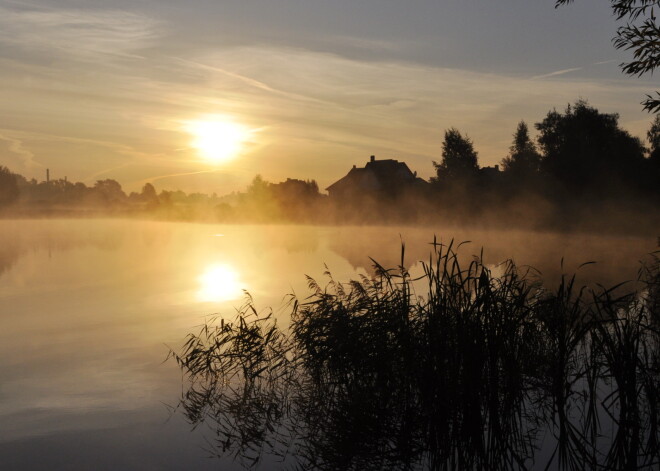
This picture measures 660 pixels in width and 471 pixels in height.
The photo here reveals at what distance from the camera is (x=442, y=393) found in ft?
23.6

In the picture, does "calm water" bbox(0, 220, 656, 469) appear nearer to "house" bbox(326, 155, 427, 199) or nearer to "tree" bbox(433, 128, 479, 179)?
"tree" bbox(433, 128, 479, 179)

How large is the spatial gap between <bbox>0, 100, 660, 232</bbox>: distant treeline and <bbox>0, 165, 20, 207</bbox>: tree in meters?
49.0

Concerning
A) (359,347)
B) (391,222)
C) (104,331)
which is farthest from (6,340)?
(391,222)

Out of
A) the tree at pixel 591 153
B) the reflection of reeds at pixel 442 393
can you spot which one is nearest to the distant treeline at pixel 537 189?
the tree at pixel 591 153

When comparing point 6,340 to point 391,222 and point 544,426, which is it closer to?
point 544,426

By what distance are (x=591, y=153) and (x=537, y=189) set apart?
15.3ft

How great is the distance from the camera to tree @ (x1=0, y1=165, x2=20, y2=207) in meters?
111

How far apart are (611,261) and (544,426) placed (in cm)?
2762

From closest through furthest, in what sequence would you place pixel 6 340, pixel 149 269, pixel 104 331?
pixel 6 340
pixel 104 331
pixel 149 269

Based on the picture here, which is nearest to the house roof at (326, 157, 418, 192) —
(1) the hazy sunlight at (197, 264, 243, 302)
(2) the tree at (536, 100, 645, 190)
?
(2) the tree at (536, 100, 645, 190)

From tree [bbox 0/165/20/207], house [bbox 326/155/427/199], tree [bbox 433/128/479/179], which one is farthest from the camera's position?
tree [bbox 0/165/20/207]

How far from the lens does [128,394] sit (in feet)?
35.9

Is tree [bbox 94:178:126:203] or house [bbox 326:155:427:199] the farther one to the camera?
tree [bbox 94:178:126:203]

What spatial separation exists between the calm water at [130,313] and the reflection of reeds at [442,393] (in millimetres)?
1115
